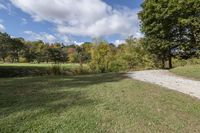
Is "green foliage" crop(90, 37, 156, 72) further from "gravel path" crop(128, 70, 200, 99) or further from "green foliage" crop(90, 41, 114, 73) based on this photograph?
"gravel path" crop(128, 70, 200, 99)

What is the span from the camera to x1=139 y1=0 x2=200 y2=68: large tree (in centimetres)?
1894

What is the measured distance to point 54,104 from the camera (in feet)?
16.7

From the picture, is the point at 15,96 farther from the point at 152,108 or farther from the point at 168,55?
the point at 168,55

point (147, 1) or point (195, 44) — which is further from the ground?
Answer: point (147, 1)

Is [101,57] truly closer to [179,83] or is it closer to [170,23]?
[170,23]

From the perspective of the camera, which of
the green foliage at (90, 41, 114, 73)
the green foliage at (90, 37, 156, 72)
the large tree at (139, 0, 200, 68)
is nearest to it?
the large tree at (139, 0, 200, 68)

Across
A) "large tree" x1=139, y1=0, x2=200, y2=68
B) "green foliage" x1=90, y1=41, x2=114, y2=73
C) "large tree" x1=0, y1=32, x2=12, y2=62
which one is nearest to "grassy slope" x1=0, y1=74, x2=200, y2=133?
"large tree" x1=139, y1=0, x2=200, y2=68

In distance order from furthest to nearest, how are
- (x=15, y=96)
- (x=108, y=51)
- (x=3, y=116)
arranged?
(x=108, y=51) → (x=15, y=96) → (x=3, y=116)

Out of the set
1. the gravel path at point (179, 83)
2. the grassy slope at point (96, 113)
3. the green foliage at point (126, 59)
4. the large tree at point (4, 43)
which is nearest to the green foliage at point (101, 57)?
the green foliage at point (126, 59)

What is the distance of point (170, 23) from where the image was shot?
65.8 feet

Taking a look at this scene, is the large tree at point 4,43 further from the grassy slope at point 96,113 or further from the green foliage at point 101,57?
the grassy slope at point 96,113

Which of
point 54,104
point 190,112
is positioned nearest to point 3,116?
point 54,104

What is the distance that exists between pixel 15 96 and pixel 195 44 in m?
18.6

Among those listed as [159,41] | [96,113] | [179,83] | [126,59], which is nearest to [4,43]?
[126,59]
